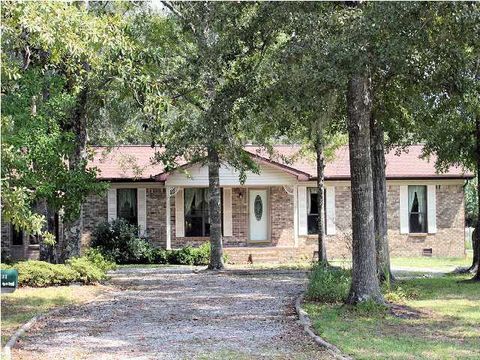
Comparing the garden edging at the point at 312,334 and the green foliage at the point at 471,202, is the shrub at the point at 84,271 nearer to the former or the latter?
the garden edging at the point at 312,334

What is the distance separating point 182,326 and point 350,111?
5.03m

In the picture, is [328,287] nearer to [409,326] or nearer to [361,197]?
[361,197]

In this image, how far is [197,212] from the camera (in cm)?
2891

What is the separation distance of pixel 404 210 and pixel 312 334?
2007 centimetres

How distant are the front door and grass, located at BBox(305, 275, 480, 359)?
13.3 m

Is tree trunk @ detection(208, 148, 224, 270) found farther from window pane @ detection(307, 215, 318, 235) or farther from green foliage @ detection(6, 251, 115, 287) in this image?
window pane @ detection(307, 215, 318, 235)

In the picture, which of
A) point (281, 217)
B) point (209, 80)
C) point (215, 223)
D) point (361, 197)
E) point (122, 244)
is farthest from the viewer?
point (281, 217)

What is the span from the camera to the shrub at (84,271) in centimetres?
1747

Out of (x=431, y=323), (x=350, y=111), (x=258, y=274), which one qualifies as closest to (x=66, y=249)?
(x=258, y=274)

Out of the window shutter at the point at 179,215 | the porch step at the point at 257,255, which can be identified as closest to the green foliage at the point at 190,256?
the porch step at the point at 257,255

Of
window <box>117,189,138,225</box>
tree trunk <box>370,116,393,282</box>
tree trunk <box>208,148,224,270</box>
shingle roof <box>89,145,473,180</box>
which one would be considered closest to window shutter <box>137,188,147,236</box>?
window <box>117,189,138,225</box>

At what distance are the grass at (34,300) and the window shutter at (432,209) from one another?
16.4 metres

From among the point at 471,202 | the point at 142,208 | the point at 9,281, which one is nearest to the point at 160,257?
the point at 142,208

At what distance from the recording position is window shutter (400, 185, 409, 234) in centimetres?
2961
